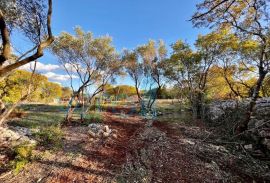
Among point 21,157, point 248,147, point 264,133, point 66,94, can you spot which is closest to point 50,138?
point 21,157

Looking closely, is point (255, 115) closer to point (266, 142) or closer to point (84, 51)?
point (266, 142)

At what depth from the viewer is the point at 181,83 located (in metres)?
16.9

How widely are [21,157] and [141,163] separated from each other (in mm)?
3774

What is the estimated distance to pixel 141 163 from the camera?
18.3ft

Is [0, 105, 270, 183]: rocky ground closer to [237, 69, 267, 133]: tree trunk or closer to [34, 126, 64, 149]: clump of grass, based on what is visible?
[34, 126, 64, 149]: clump of grass

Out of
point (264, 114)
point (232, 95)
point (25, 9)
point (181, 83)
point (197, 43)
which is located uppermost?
point (197, 43)

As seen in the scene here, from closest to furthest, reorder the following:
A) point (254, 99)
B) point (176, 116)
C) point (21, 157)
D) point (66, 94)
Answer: point (21, 157) → point (254, 99) → point (176, 116) → point (66, 94)

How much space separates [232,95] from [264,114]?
8.74 m

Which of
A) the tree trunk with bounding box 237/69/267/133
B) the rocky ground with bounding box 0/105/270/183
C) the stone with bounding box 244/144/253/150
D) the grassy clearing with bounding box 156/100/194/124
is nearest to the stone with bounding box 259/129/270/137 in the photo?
the stone with bounding box 244/144/253/150

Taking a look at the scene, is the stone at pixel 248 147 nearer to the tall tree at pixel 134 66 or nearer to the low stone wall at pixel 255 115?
the low stone wall at pixel 255 115

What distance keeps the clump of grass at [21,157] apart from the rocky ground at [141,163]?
0.16 meters

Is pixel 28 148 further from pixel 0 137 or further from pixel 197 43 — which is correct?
pixel 197 43

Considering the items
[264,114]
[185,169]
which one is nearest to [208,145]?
[185,169]

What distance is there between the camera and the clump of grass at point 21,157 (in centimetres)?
481
